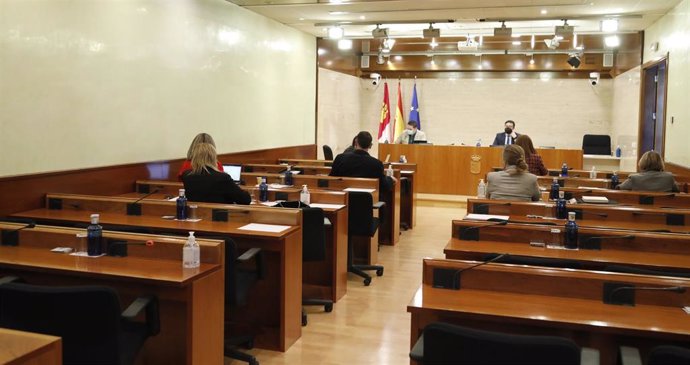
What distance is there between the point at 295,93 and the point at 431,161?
2.81m

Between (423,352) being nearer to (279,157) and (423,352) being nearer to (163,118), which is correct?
(163,118)

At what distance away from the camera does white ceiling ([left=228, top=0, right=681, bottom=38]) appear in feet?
26.4

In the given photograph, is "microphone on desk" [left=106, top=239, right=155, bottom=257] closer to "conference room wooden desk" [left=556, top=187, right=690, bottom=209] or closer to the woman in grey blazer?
"conference room wooden desk" [left=556, top=187, right=690, bottom=209]

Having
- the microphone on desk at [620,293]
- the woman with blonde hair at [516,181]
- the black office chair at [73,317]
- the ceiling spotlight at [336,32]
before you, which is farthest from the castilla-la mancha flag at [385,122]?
the black office chair at [73,317]

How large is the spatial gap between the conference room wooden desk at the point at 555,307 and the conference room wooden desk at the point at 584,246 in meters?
0.51

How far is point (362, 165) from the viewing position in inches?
274

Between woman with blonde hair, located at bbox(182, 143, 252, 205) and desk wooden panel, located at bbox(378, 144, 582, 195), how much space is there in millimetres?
7137

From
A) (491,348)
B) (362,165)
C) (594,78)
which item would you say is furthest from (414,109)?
(491,348)

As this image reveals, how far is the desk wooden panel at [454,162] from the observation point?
11.4m

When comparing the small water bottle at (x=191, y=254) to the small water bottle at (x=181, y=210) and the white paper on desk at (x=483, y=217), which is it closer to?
the small water bottle at (x=181, y=210)

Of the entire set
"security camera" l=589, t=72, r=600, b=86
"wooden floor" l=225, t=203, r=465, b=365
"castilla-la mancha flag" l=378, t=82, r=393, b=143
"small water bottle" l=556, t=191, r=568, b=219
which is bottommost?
"wooden floor" l=225, t=203, r=465, b=365

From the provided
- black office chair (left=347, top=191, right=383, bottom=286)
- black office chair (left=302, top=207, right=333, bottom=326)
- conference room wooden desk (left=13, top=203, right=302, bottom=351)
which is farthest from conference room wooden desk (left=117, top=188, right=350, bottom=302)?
conference room wooden desk (left=13, top=203, right=302, bottom=351)

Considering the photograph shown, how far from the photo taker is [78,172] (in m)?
5.61

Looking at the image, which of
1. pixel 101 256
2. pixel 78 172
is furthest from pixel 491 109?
pixel 101 256
